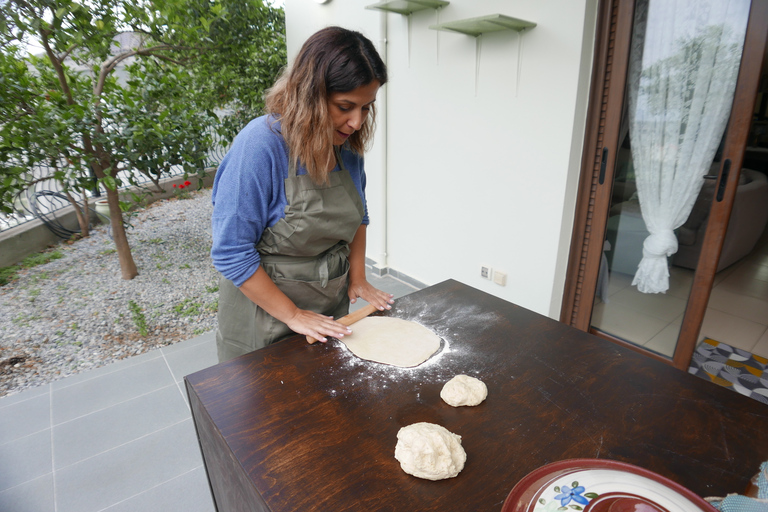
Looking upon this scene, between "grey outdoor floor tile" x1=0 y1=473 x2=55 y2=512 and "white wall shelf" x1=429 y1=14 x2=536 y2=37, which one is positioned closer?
"grey outdoor floor tile" x1=0 y1=473 x2=55 y2=512

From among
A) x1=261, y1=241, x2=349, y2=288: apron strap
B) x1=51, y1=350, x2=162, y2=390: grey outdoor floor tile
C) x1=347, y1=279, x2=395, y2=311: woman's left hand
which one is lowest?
x1=51, y1=350, x2=162, y2=390: grey outdoor floor tile

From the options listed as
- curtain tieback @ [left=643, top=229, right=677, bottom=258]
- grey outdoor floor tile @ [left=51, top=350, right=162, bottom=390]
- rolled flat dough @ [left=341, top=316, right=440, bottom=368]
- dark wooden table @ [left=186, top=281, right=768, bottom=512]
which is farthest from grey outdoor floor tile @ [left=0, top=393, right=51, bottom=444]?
curtain tieback @ [left=643, top=229, right=677, bottom=258]

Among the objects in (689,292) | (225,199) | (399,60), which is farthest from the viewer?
(399,60)

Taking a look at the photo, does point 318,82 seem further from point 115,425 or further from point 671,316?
point 671,316

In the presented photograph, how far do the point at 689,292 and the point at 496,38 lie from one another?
178 centimetres

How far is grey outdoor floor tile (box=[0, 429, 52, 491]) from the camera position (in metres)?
1.76

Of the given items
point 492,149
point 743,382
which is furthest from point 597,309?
point 492,149

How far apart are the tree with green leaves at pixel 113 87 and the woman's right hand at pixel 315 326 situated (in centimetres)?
234

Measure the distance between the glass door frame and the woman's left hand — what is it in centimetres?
155

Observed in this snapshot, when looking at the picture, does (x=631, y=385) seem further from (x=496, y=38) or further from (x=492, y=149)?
(x=496, y=38)

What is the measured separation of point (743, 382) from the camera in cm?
232

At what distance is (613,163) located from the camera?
88.4 inches

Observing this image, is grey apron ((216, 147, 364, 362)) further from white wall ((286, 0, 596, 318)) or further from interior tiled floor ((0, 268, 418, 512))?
white wall ((286, 0, 596, 318))

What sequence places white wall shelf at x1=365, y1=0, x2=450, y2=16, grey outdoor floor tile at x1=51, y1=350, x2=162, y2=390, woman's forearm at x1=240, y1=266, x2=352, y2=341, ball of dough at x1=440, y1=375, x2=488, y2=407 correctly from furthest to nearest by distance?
white wall shelf at x1=365, y1=0, x2=450, y2=16 → grey outdoor floor tile at x1=51, y1=350, x2=162, y2=390 → woman's forearm at x1=240, y1=266, x2=352, y2=341 → ball of dough at x1=440, y1=375, x2=488, y2=407
